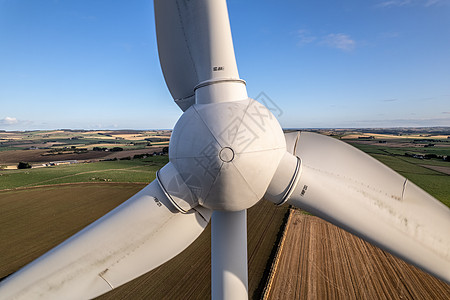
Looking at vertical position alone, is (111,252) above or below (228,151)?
below

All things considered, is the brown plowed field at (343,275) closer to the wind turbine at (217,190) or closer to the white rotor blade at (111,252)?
the wind turbine at (217,190)

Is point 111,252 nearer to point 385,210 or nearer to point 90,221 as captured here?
point 385,210

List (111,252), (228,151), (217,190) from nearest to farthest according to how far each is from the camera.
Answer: (228,151) < (217,190) < (111,252)

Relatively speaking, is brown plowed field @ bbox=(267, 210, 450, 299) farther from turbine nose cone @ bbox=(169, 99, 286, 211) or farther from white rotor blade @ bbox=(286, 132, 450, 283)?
turbine nose cone @ bbox=(169, 99, 286, 211)

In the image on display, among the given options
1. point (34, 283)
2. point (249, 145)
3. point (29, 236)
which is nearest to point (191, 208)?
point (249, 145)

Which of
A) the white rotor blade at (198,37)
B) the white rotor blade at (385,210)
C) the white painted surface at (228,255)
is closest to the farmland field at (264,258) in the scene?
the white painted surface at (228,255)

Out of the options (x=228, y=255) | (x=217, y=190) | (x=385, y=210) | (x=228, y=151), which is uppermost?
(x=228, y=151)

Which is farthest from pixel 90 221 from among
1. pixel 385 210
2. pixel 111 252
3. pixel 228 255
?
pixel 385 210
